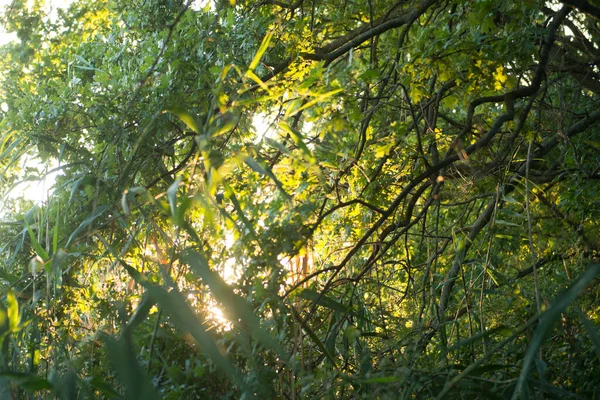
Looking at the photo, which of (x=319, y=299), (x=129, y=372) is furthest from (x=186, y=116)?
(x=319, y=299)

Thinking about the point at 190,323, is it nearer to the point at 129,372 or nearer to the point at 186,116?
the point at 129,372

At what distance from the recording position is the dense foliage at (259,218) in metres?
1.65

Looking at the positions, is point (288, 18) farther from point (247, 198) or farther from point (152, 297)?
point (152, 297)

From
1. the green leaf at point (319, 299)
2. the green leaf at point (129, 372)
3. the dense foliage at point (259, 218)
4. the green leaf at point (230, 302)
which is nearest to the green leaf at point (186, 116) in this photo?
the dense foliage at point (259, 218)

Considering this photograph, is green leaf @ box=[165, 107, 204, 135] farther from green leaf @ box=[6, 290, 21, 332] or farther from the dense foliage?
green leaf @ box=[6, 290, 21, 332]

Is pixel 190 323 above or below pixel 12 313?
below

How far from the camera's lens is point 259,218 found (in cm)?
178

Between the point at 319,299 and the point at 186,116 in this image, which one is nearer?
the point at 186,116

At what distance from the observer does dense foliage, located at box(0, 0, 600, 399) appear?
1654 mm

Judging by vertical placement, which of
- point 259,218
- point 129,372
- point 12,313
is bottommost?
point 129,372

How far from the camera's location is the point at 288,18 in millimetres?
3928

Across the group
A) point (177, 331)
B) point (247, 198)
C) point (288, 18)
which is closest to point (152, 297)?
point (177, 331)

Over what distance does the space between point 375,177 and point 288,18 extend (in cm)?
115

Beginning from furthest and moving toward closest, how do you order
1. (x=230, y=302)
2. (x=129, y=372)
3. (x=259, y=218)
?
(x=259, y=218), (x=230, y=302), (x=129, y=372)
